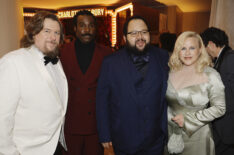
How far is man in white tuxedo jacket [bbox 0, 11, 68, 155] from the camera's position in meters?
1.43

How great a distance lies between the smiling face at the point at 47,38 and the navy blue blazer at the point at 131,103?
0.55 meters

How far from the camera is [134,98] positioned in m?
1.93

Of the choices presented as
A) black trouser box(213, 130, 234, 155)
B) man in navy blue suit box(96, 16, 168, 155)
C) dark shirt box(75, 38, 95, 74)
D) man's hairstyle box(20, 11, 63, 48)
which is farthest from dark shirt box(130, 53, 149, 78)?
black trouser box(213, 130, 234, 155)

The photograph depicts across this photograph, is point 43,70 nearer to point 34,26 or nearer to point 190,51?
point 34,26

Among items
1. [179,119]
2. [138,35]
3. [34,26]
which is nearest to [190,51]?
[138,35]

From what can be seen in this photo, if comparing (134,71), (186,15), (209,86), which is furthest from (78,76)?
(186,15)

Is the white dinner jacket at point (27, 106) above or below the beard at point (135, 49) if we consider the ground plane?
below

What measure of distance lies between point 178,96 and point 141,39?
666 mm

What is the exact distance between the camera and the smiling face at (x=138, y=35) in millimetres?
2017

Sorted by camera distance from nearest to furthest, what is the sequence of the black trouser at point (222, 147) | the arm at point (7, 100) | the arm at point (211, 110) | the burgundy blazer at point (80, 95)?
1. the arm at point (7, 100)
2. the arm at point (211, 110)
3. the burgundy blazer at point (80, 95)
4. the black trouser at point (222, 147)

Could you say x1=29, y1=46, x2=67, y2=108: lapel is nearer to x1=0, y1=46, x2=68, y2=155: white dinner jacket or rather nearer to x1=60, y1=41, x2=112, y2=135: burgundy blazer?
x1=0, y1=46, x2=68, y2=155: white dinner jacket

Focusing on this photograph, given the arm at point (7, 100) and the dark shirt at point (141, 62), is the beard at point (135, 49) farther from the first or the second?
the arm at point (7, 100)

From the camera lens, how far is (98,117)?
6.68ft

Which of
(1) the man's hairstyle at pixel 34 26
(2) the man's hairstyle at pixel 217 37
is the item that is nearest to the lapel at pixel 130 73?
(1) the man's hairstyle at pixel 34 26
